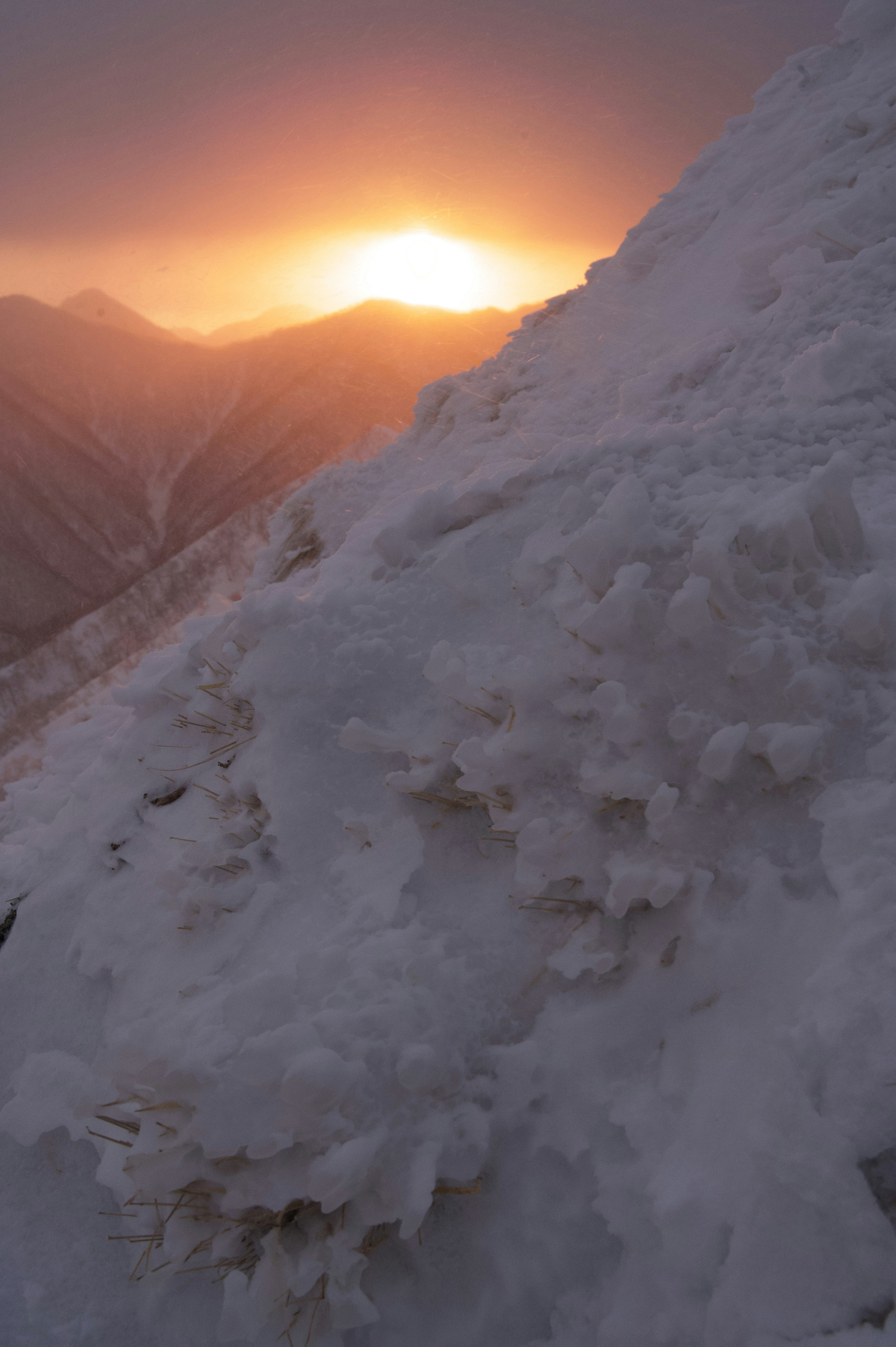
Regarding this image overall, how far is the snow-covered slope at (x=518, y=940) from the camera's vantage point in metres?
1.24

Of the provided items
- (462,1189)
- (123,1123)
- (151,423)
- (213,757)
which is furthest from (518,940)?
(151,423)

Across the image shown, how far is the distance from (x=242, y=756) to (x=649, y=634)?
157 centimetres

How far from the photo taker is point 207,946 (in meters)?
2.02

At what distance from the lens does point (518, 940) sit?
1708 millimetres

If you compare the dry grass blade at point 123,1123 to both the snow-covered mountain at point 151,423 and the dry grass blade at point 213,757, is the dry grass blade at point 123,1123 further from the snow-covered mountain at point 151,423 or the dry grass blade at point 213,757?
the snow-covered mountain at point 151,423

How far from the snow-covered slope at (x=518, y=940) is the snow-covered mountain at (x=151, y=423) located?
12747 millimetres

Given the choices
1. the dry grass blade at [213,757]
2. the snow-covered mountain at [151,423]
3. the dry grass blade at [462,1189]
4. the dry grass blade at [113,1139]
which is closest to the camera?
the dry grass blade at [462,1189]

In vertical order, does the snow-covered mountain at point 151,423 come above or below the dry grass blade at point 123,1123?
above

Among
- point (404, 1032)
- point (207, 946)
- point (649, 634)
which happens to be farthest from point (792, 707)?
point (207, 946)

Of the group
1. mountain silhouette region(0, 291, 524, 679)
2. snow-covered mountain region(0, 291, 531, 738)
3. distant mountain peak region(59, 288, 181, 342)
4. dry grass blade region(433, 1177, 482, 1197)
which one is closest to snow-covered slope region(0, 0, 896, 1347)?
dry grass blade region(433, 1177, 482, 1197)

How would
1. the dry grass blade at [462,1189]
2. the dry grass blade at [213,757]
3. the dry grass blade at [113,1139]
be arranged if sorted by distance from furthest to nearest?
1. the dry grass blade at [213,757]
2. the dry grass blade at [113,1139]
3. the dry grass blade at [462,1189]

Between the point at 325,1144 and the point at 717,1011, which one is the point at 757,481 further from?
the point at 325,1144

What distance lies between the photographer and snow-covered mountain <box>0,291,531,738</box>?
15.2 meters

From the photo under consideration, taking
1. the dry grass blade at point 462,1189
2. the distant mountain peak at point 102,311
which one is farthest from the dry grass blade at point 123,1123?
the distant mountain peak at point 102,311
